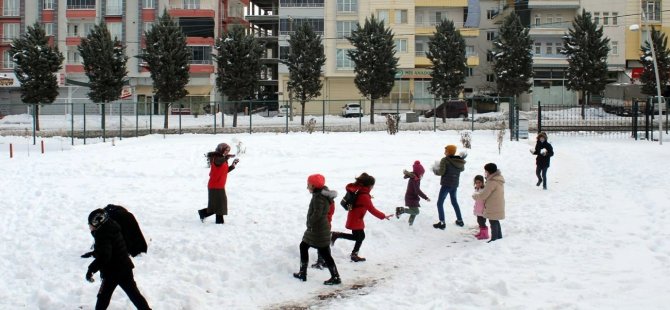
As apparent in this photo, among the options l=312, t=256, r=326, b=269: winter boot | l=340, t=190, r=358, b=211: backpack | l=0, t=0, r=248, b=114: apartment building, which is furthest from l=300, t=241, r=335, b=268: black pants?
l=0, t=0, r=248, b=114: apartment building

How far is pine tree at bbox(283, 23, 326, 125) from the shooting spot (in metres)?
49.2

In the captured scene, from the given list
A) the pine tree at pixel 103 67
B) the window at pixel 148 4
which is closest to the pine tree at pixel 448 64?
the pine tree at pixel 103 67

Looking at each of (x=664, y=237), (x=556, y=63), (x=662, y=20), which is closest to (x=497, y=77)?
(x=556, y=63)

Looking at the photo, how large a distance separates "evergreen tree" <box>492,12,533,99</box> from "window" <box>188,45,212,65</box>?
82.5 ft

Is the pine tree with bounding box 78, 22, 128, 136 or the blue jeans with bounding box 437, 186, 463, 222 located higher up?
the pine tree with bounding box 78, 22, 128, 136

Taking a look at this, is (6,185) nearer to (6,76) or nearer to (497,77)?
(497,77)

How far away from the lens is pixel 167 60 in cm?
4516

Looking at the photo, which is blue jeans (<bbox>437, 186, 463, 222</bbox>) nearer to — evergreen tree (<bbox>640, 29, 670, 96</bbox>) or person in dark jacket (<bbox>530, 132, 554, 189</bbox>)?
person in dark jacket (<bbox>530, 132, 554, 189</bbox>)

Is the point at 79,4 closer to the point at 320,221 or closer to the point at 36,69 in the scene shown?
the point at 36,69

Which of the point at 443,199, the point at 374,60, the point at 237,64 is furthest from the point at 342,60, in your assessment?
the point at 443,199

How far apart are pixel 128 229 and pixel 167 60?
38988mm

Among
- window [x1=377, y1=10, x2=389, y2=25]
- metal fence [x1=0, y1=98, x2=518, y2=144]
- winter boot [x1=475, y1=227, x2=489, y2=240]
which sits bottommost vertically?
winter boot [x1=475, y1=227, x2=489, y2=240]

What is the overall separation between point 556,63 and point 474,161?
44968 mm

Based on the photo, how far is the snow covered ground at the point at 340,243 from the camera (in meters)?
8.24
